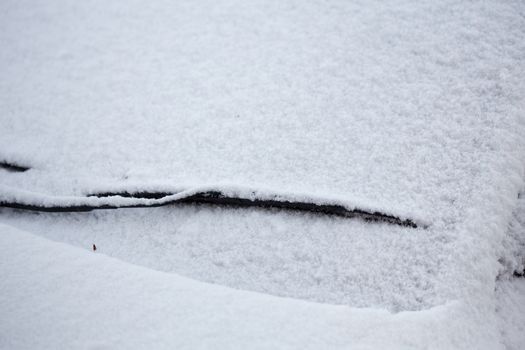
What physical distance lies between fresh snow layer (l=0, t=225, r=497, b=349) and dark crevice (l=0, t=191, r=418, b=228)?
0.57 ft

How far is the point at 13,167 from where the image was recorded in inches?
38.7

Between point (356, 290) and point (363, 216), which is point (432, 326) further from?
point (363, 216)

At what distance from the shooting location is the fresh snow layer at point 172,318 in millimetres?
582

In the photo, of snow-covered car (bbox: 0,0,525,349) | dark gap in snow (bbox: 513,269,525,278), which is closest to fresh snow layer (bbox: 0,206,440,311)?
snow-covered car (bbox: 0,0,525,349)

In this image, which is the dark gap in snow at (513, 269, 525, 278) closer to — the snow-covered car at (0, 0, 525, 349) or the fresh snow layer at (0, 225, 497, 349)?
the snow-covered car at (0, 0, 525, 349)

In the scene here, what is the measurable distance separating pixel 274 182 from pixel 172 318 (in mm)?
383

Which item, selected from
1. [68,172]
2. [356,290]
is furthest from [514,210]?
[68,172]

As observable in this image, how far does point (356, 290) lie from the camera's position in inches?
26.2

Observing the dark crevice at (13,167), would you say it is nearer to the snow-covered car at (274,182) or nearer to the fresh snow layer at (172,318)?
the snow-covered car at (274,182)

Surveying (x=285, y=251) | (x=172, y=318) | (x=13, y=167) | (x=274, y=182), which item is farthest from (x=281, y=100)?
(x=13, y=167)

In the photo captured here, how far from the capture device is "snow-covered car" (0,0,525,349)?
629 mm

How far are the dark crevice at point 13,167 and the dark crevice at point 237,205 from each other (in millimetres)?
118

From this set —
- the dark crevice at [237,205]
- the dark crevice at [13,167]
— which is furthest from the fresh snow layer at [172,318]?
the dark crevice at [13,167]

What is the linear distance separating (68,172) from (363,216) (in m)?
0.85
